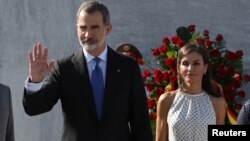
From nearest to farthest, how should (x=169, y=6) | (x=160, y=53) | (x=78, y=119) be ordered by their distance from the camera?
1. (x=78, y=119)
2. (x=160, y=53)
3. (x=169, y=6)

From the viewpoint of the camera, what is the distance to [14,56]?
6.74 m

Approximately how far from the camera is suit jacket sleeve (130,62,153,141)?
3.50 meters

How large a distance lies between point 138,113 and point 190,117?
2.35 ft

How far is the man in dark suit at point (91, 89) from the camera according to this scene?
3341mm

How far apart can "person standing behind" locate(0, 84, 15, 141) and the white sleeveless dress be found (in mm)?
1111

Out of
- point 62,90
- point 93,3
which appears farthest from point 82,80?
point 93,3

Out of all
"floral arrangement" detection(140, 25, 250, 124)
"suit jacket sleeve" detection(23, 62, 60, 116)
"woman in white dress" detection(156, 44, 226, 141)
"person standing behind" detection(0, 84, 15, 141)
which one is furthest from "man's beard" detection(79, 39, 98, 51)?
"floral arrangement" detection(140, 25, 250, 124)

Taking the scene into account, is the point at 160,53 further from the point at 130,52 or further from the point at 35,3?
the point at 35,3

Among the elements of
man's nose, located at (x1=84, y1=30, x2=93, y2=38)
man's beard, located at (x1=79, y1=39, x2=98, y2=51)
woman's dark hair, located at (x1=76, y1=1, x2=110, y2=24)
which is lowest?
man's beard, located at (x1=79, y1=39, x2=98, y2=51)

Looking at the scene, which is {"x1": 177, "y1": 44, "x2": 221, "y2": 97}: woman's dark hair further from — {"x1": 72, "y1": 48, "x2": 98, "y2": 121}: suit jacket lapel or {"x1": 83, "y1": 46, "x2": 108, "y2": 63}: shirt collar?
{"x1": 72, "y1": 48, "x2": 98, "y2": 121}: suit jacket lapel

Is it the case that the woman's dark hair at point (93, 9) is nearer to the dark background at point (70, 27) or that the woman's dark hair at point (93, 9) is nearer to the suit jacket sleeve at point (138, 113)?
the suit jacket sleeve at point (138, 113)

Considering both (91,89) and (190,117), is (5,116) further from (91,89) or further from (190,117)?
(190,117)

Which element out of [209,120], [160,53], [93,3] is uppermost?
[93,3]

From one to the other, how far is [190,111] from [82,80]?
3.32 feet
